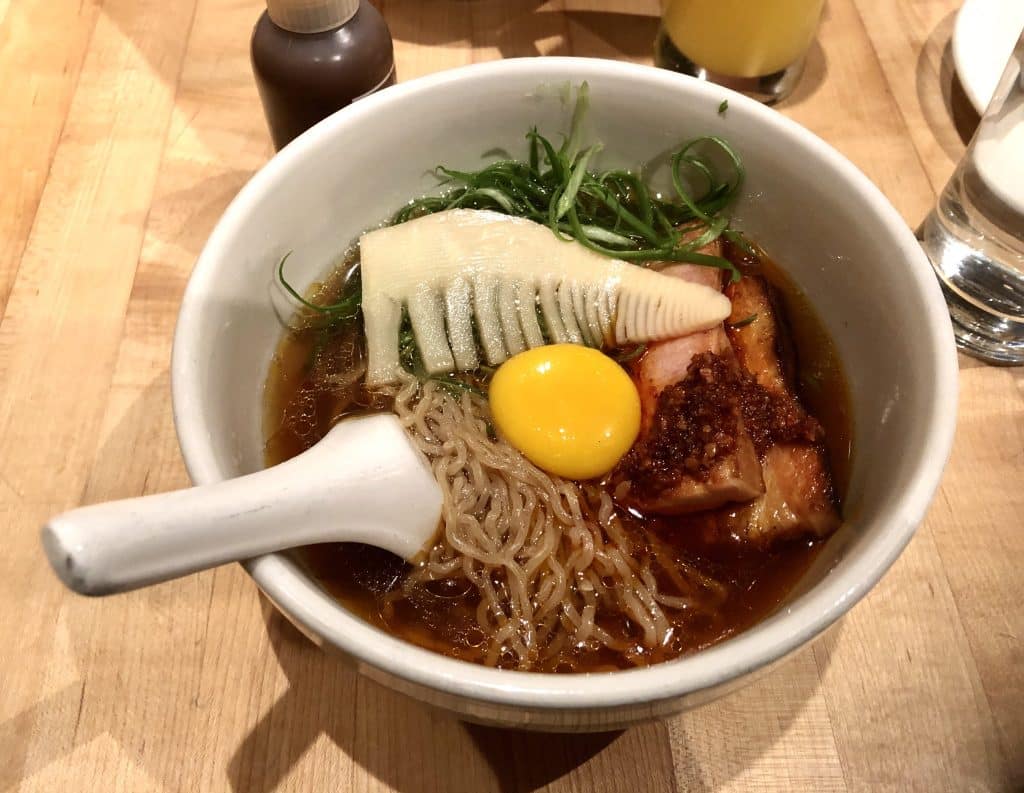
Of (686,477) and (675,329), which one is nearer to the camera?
(686,477)

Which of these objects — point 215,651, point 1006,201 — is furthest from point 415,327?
point 1006,201

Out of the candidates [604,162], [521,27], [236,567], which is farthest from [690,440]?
[521,27]

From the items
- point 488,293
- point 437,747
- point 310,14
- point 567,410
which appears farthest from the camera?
point 310,14

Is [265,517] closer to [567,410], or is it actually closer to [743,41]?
[567,410]

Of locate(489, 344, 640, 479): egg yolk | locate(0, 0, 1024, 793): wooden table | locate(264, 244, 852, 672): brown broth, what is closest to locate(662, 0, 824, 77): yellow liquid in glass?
locate(0, 0, 1024, 793): wooden table

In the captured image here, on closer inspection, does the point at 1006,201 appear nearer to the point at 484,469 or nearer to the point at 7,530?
the point at 484,469

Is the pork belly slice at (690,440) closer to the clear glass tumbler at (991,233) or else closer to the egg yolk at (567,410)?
the egg yolk at (567,410)
